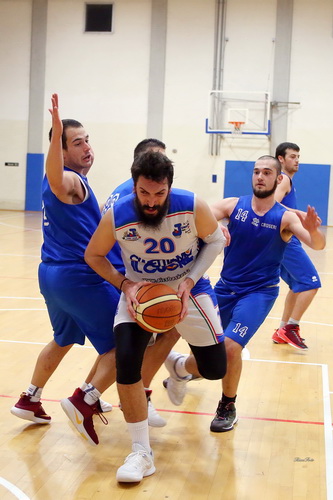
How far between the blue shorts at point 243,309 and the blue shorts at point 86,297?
89cm

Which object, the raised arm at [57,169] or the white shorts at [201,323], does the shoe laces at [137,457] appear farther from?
the raised arm at [57,169]

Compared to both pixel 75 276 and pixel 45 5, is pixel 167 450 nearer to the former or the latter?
pixel 75 276

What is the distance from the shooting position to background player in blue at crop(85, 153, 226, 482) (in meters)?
3.40

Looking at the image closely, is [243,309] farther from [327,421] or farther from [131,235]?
[131,235]

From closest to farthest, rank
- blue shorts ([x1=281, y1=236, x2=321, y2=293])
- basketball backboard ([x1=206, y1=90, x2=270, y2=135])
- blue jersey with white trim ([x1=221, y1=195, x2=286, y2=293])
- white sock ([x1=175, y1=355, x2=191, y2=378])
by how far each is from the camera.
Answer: white sock ([x1=175, y1=355, x2=191, y2=378]) < blue jersey with white trim ([x1=221, y1=195, x2=286, y2=293]) < blue shorts ([x1=281, y1=236, x2=321, y2=293]) < basketball backboard ([x1=206, y1=90, x2=270, y2=135])

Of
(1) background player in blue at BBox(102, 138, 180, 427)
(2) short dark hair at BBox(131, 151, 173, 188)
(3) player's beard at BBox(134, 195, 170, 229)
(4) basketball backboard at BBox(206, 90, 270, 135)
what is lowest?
(1) background player in blue at BBox(102, 138, 180, 427)

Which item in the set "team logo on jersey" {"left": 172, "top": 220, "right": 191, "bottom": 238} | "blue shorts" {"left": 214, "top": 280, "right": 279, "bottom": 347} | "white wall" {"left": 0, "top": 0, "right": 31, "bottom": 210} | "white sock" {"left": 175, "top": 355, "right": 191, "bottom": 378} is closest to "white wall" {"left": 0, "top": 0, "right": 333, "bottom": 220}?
"white wall" {"left": 0, "top": 0, "right": 31, "bottom": 210}

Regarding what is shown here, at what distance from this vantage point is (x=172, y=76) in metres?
20.7

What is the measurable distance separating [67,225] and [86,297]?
1.46 feet

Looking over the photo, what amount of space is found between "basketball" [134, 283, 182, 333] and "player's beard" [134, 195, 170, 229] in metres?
0.34

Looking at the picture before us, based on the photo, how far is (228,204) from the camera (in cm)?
497

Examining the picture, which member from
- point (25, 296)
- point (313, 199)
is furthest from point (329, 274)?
point (313, 199)

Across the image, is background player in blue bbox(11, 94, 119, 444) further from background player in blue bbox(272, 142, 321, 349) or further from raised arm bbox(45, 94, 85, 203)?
background player in blue bbox(272, 142, 321, 349)

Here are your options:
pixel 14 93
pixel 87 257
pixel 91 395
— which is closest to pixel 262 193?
pixel 87 257
